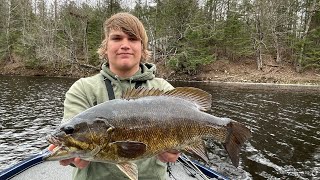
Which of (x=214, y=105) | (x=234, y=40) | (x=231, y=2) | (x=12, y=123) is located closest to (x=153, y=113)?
(x=12, y=123)

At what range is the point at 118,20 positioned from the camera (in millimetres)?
3043

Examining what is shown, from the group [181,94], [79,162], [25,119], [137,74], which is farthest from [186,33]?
[79,162]

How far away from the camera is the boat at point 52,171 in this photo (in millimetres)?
6730

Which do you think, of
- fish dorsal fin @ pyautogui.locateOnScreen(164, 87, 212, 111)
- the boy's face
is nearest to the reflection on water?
the boy's face

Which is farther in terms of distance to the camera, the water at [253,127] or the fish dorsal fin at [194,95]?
the water at [253,127]

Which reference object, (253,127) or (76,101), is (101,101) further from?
(253,127)

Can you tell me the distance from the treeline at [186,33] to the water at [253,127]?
1468 cm

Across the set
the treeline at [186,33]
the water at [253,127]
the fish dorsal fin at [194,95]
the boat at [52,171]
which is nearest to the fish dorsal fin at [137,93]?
the fish dorsal fin at [194,95]

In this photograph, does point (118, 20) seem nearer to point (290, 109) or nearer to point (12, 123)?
point (12, 123)

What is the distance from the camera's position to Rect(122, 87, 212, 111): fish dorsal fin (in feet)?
8.58

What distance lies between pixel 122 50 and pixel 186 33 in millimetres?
39495

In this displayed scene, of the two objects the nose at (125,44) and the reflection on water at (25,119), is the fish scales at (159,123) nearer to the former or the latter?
the nose at (125,44)

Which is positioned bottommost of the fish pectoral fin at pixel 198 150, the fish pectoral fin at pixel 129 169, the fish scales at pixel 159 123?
the fish pectoral fin at pixel 129 169

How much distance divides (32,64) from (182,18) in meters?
22.2
